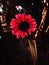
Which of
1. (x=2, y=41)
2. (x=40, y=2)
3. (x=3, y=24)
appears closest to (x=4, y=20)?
(x=3, y=24)

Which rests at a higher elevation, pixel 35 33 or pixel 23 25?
pixel 23 25

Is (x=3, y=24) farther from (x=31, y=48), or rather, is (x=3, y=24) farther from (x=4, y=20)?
(x=31, y=48)

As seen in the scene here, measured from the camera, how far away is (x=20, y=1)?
2.12m

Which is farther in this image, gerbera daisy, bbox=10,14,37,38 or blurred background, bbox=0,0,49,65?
blurred background, bbox=0,0,49,65

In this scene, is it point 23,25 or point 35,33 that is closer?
point 23,25

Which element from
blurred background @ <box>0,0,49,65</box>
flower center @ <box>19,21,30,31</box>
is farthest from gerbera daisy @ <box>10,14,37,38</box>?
blurred background @ <box>0,0,49,65</box>

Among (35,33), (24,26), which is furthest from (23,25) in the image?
(35,33)

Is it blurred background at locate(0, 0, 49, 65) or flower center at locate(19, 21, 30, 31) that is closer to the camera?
flower center at locate(19, 21, 30, 31)

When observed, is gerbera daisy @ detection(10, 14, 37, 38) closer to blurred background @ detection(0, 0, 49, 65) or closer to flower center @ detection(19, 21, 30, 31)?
flower center @ detection(19, 21, 30, 31)

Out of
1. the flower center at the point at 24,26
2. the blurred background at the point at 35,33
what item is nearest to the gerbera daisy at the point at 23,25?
the flower center at the point at 24,26

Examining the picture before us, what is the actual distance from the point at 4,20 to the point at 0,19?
0.04m

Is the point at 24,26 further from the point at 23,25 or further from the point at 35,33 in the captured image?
the point at 35,33

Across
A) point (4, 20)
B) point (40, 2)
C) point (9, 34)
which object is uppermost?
point (40, 2)

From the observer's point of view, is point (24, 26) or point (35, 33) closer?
point (24, 26)
